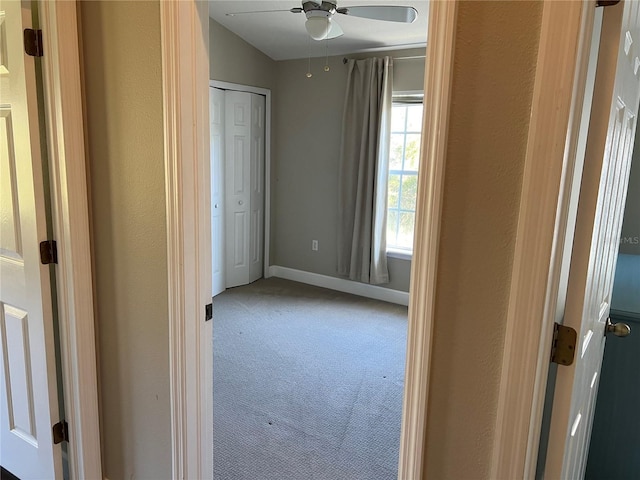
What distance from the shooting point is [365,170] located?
4.33 meters

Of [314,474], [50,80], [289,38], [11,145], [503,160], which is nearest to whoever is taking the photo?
[503,160]

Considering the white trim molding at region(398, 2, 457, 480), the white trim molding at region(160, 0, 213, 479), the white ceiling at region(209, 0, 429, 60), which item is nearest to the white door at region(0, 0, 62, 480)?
the white trim molding at region(160, 0, 213, 479)

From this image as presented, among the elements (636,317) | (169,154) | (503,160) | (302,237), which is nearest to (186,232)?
(169,154)

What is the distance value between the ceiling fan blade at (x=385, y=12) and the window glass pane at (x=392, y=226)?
2089 millimetres

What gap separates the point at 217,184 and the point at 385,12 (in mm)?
2380

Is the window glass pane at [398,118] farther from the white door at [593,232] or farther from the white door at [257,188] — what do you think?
the white door at [593,232]

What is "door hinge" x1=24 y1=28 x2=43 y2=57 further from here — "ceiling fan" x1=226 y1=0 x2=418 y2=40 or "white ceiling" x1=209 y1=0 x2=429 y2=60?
"white ceiling" x1=209 y1=0 x2=429 y2=60

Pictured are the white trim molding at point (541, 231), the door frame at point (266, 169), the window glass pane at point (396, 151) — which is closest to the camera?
the white trim molding at point (541, 231)

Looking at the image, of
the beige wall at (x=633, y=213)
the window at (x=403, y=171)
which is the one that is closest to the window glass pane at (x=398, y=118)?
the window at (x=403, y=171)

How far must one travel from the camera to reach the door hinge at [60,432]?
179 centimetres

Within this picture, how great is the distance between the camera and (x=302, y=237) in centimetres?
500

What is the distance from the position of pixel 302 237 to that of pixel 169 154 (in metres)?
3.62

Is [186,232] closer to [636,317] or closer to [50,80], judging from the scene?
[50,80]

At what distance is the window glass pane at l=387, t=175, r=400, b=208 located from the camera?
4473 millimetres
